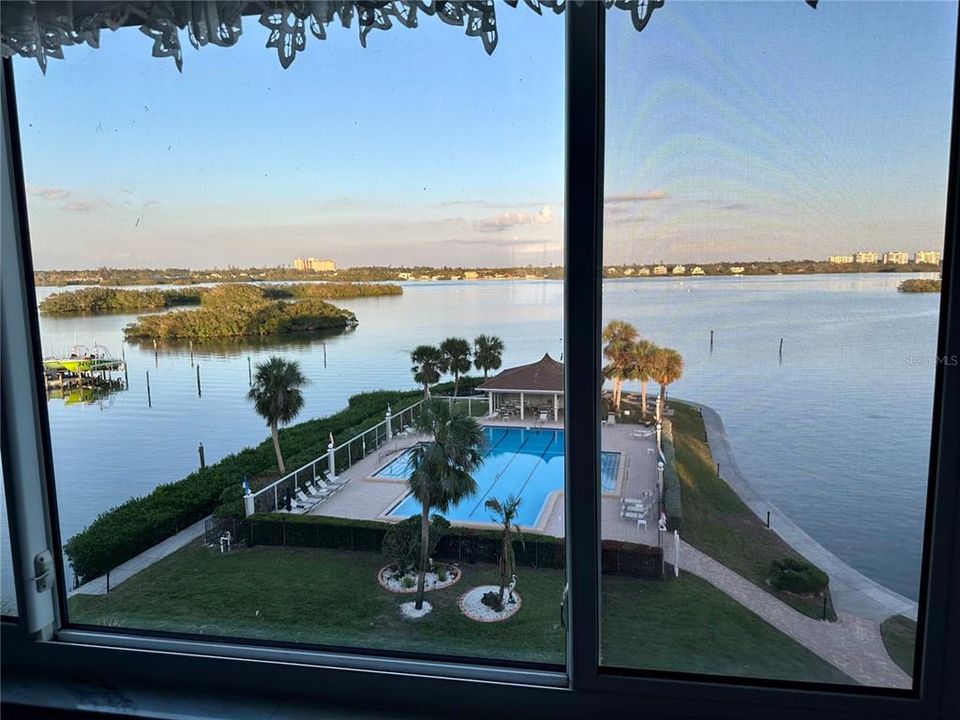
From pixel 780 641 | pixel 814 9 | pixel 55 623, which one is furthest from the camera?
pixel 55 623

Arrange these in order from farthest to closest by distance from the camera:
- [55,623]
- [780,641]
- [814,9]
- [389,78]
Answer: [55,623]
[389,78]
[780,641]
[814,9]

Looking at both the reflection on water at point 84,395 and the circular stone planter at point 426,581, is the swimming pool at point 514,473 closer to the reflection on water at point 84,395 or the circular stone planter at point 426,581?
the circular stone planter at point 426,581

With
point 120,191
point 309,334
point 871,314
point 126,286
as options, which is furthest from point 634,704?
point 120,191

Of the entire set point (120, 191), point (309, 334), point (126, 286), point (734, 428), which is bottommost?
point (734, 428)

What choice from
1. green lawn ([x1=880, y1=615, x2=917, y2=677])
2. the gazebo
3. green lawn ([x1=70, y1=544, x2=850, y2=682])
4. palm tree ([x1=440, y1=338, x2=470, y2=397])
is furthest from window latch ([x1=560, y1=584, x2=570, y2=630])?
green lawn ([x1=880, y1=615, x2=917, y2=677])

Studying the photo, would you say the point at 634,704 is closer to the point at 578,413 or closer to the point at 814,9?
the point at 578,413

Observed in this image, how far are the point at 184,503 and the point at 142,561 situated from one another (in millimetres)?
169

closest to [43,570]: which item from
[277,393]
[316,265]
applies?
[277,393]

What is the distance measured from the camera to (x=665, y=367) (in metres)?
1.00

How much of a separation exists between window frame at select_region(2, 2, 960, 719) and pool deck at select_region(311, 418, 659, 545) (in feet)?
0.16

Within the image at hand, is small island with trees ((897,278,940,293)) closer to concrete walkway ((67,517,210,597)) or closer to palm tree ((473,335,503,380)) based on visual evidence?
palm tree ((473,335,503,380))

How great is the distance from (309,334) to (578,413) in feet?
2.18

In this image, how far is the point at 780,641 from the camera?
100cm

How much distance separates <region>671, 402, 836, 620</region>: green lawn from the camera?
1.00 metres
